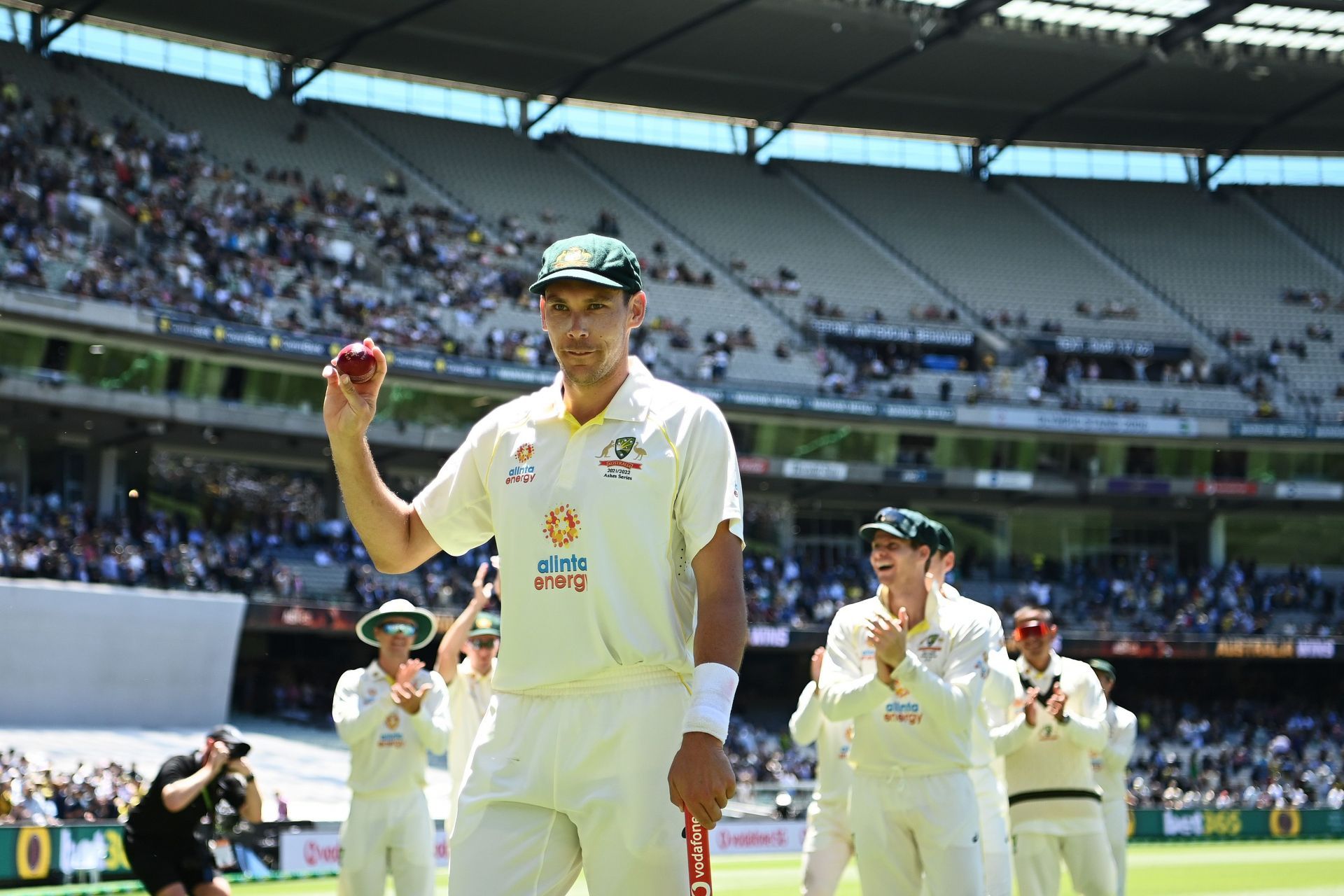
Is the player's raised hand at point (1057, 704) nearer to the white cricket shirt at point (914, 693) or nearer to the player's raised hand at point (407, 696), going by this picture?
the white cricket shirt at point (914, 693)

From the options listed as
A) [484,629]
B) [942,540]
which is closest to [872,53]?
[484,629]

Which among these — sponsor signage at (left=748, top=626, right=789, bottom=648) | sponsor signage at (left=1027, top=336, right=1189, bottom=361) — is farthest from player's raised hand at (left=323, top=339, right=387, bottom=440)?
sponsor signage at (left=1027, top=336, right=1189, bottom=361)

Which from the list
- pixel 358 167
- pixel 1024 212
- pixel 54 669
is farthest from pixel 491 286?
pixel 1024 212

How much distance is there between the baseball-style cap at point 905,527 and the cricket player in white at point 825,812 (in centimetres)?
349

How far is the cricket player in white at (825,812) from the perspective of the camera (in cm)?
1117

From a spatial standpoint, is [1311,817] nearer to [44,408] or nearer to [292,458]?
[292,458]

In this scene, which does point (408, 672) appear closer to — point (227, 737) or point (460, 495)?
point (227, 737)

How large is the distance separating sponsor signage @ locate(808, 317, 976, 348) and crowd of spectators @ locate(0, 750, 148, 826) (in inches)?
1282

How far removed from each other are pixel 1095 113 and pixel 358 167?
27256 mm

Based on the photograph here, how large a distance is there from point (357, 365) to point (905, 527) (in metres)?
4.04

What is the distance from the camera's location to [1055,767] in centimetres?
989

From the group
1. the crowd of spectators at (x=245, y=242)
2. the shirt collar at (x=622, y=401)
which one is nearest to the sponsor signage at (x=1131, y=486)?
the crowd of spectators at (x=245, y=242)

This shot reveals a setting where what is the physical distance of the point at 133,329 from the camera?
3456cm

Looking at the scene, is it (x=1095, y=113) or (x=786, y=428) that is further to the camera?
(x=1095, y=113)
